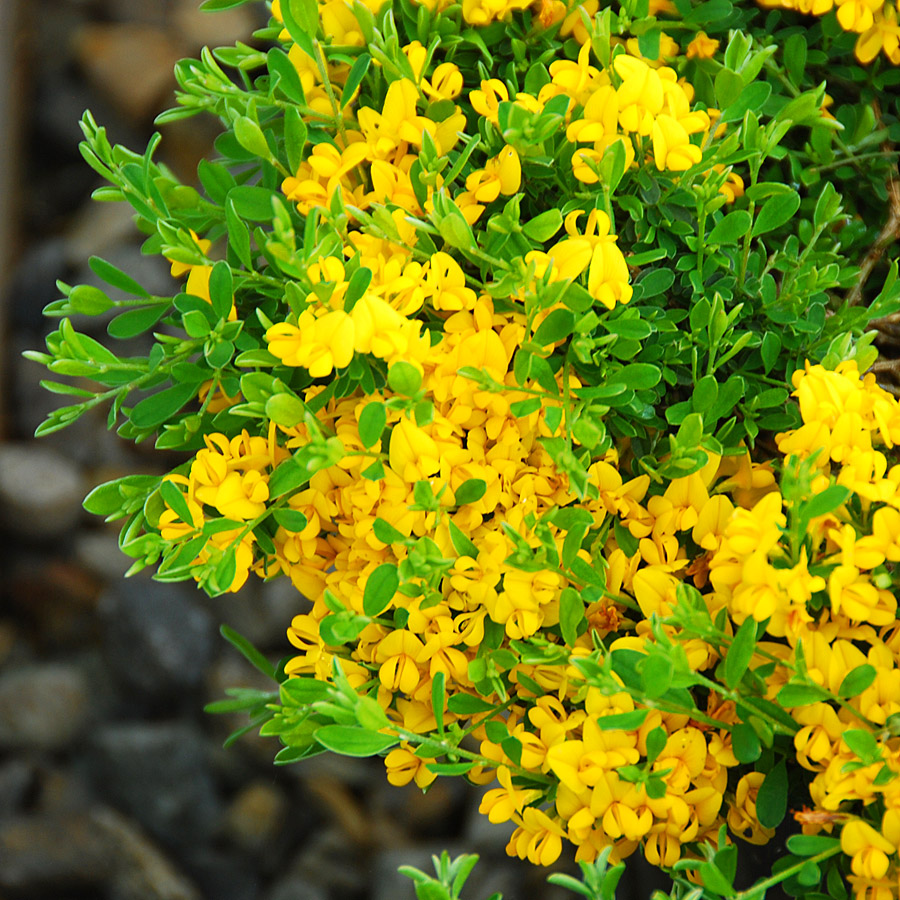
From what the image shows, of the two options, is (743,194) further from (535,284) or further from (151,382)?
(151,382)

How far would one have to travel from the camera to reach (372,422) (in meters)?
0.41

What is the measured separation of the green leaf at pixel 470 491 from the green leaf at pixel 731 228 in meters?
0.17

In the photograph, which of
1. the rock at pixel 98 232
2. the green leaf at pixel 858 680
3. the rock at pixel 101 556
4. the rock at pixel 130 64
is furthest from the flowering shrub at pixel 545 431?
the rock at pixel 130 64

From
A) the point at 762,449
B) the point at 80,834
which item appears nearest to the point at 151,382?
the point at 762,449

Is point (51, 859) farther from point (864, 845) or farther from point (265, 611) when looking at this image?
point (864, 845)

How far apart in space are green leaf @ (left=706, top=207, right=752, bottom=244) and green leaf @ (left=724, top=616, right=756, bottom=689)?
192mm

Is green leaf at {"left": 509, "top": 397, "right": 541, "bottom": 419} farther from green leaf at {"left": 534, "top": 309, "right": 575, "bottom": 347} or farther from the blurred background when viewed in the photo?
the blurred background

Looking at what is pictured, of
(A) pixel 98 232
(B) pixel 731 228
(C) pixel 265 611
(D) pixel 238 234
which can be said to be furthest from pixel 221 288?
(A) pixel 98 232

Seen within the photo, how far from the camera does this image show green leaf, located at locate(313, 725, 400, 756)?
15.4 inches

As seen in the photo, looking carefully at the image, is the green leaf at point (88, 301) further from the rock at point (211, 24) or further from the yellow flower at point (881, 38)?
the rock at point (211, 24)

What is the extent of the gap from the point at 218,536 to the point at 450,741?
0.47 ft

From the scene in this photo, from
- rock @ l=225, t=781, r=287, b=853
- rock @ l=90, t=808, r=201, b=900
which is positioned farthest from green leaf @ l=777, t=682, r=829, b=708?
rock @ l=225, t=781, r=287, b=853

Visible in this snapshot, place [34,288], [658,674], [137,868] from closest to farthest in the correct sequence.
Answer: [658,674] < [137,868] < [34,288]

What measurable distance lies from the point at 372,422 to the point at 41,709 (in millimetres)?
1525
